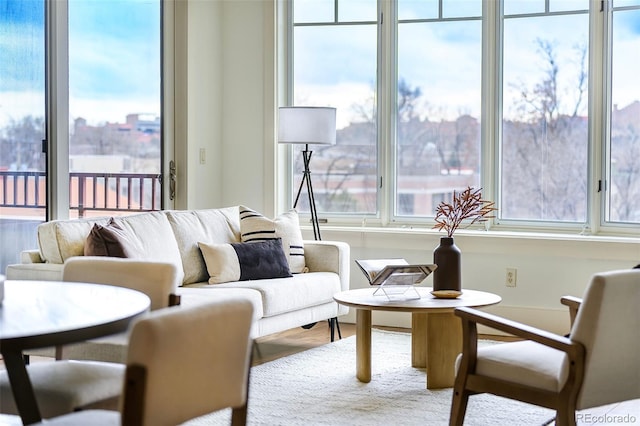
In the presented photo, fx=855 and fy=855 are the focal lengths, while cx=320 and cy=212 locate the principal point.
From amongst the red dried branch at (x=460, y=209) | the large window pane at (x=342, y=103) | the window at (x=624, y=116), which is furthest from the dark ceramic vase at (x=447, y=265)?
the large window pane at (x=342, y=103)

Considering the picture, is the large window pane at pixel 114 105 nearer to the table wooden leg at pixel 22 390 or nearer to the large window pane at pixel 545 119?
the large window pane at pixel 545 119

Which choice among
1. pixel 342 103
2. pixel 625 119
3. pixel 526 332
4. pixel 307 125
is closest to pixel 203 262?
pixel 307 125

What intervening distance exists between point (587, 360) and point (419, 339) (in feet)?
5.73

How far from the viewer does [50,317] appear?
2.05 m

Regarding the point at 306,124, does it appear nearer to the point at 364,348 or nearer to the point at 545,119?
the point at 545,119

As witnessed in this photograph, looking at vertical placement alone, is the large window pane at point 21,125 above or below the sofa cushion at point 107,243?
above

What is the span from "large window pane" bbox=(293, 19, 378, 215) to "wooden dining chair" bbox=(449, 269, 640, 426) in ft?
10.4

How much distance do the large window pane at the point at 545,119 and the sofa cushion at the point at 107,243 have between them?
2.73m

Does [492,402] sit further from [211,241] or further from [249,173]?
[249,173]

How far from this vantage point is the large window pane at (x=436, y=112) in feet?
18.9

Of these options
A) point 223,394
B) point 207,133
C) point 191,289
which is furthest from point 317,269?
point 223,394

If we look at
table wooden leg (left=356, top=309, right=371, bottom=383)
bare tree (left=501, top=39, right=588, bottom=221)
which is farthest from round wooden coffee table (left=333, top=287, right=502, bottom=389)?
bare tree (left=501, top=39, right=588, bottom=221)

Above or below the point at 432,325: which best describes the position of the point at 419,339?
below

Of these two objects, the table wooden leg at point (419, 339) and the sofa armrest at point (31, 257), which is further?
the table wooden leg at point (419, 339)
